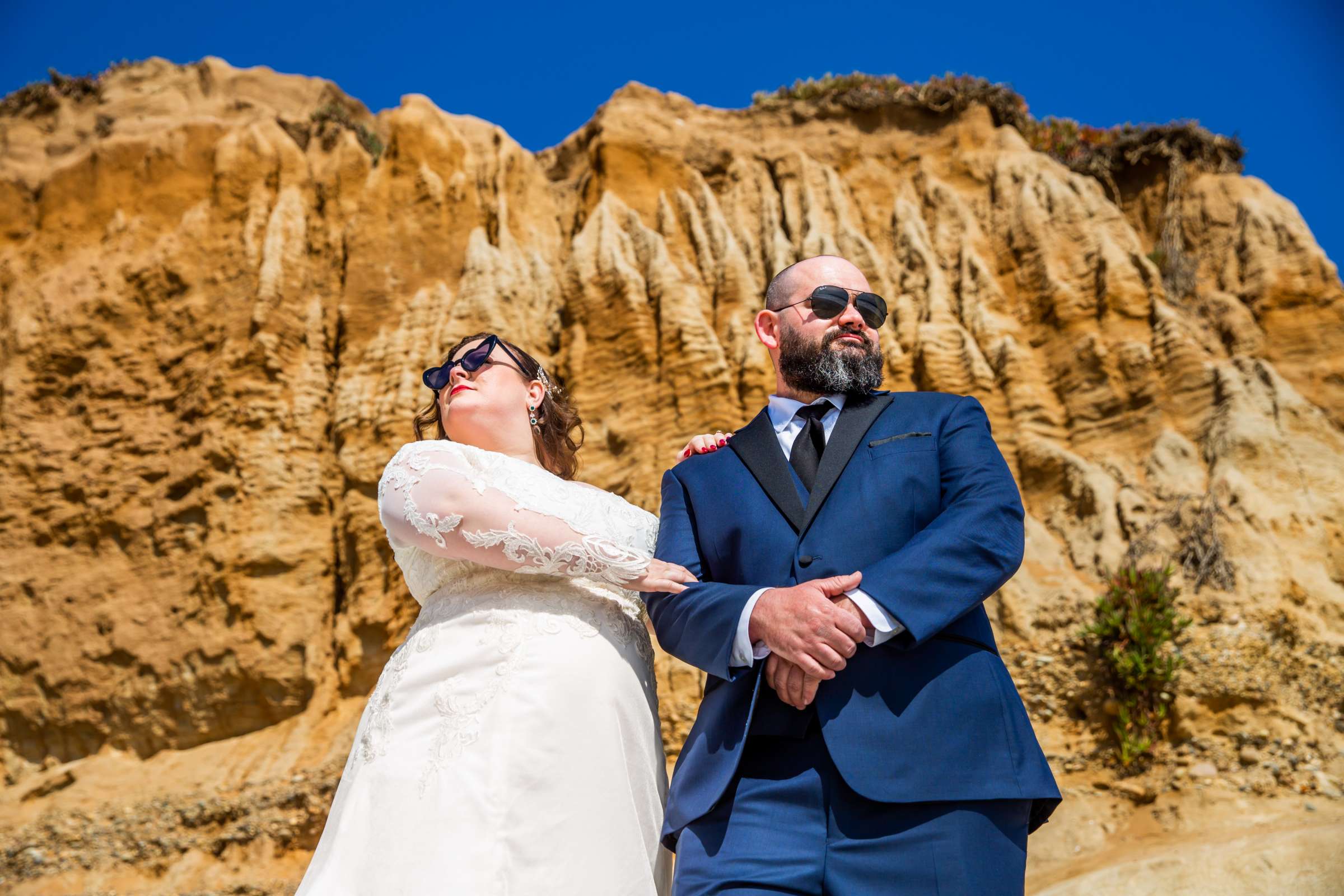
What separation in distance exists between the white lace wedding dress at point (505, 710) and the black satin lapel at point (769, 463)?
0.42 meters

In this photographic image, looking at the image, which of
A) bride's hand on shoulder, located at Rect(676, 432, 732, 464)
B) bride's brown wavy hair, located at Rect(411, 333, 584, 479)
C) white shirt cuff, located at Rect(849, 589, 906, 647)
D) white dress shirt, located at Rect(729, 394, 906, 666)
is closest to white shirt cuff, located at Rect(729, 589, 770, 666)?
white dress shirt, located at Rect(729, 394, 906, 666)

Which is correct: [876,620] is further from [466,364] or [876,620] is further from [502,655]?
[466,364]

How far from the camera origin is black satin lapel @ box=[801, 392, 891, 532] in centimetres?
284

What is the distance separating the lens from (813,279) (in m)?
3.28

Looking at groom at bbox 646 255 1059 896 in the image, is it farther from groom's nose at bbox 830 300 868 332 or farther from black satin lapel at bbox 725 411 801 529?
groom's nose at bbox 830 300 868 332

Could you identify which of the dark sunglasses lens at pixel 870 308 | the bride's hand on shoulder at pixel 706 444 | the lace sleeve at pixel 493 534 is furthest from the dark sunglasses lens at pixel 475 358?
the dark sunglasses lens at pixel 870 308

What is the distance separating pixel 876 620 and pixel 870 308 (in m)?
1.15

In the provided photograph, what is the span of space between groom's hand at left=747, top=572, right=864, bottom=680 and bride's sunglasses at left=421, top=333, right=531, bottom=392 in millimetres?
1532

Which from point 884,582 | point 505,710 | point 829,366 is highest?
point 829,366

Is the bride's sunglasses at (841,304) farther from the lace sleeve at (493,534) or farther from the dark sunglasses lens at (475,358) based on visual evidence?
the dark sunglasses lens at (475,358)

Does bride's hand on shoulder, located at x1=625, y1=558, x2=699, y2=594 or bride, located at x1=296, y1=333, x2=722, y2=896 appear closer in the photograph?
bride, located at x1=296, y1=333, x2=722, y2=896

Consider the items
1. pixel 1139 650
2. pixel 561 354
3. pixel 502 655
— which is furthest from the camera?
pixel 561 354

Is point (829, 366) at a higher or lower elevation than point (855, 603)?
higher

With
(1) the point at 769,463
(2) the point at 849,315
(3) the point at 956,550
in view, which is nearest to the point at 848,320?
(2) the point at 849,315
